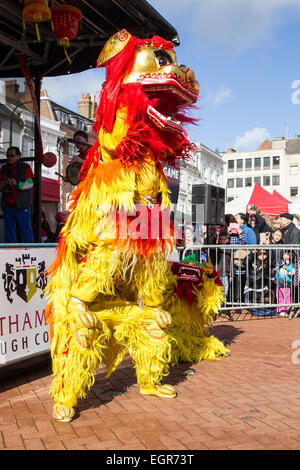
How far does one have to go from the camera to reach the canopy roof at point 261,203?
1519 centimetres

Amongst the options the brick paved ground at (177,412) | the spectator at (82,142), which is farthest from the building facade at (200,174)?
the brick paved ground at (177,412)

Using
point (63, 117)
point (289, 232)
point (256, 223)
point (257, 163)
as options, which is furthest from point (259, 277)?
point (257, 163)

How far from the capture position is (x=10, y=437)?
9.36 feet

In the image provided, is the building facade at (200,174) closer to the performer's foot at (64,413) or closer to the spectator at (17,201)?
the spectator at (17,201)

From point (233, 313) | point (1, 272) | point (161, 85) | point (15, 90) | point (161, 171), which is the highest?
point (15, 90)

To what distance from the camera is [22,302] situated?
4.02 metres

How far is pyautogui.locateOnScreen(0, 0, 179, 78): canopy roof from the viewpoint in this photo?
218 inches

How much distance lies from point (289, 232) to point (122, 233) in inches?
260

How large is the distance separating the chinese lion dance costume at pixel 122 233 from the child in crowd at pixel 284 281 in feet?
16.7

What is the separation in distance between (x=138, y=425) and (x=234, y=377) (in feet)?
4.95

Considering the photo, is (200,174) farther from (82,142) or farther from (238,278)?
(82,142)

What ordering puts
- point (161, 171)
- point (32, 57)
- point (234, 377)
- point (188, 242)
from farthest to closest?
point (188, 242) → point (32, 57) → point (234, 377) → point (161, 171)
